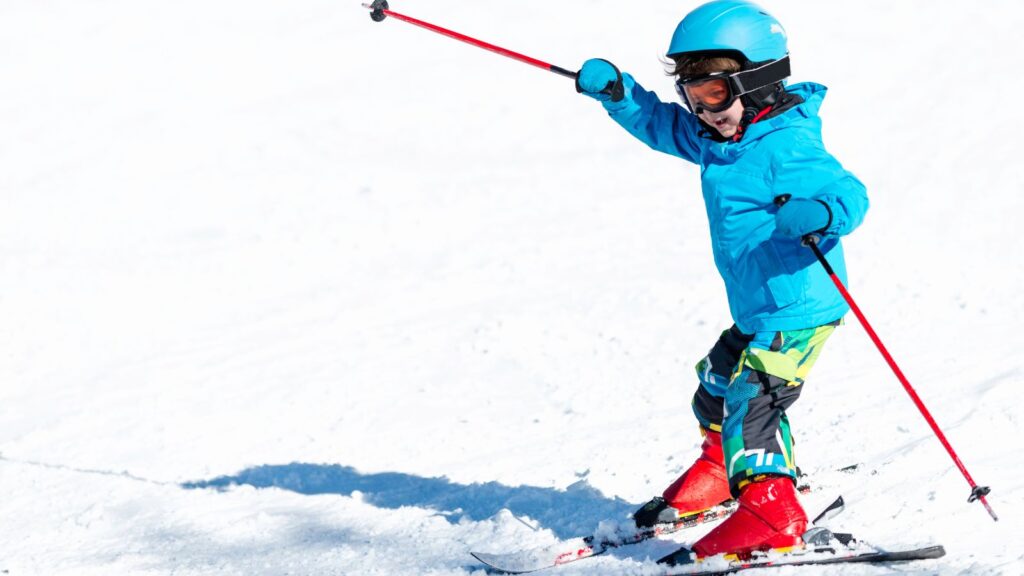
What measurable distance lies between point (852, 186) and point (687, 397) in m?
2.69

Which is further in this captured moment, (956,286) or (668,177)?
(668,177)

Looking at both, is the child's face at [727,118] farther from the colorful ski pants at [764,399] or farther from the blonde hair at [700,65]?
the colorful ski pants at [764,399]

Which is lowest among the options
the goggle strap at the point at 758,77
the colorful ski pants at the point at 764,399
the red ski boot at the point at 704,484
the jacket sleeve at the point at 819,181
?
the red ski boot at the point at 704,484

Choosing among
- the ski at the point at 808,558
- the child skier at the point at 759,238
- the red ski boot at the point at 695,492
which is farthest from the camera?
the red ski boot at the point at 695,492

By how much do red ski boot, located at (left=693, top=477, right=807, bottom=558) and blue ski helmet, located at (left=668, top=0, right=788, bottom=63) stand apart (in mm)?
1431

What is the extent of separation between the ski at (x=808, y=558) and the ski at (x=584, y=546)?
1.43 ft

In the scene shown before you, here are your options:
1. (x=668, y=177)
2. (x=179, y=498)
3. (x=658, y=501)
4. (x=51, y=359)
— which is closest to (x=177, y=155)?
(x=51, y=359)

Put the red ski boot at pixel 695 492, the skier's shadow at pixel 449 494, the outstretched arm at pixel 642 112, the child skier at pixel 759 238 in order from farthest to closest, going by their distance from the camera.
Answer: the skier's shadow at pixel 449 494 → the red ski boot at pixel 695 492 → the outstretched arm at pixel 642 112 → the child skier at pixel 759 238

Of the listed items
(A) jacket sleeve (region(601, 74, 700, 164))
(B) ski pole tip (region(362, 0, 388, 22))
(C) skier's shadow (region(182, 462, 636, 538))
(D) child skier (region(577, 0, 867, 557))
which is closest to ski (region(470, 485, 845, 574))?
(C) skier's shadow (region(182, 462, 636, 538))

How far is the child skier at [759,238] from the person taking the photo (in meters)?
3.84

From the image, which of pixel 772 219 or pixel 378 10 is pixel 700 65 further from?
pixel 378 10

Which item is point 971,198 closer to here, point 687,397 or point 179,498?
point 687,397

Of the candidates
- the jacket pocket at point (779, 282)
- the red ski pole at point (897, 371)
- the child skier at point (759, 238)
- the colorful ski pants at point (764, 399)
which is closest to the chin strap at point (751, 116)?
the child skier at point (759, 238)

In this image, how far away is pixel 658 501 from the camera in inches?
177
